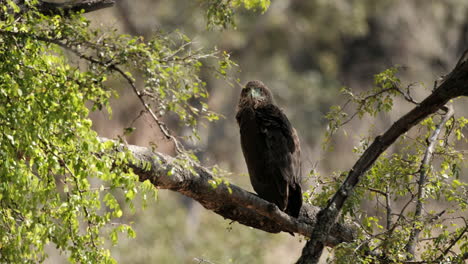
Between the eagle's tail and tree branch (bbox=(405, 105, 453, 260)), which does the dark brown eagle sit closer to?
the eagle's tail

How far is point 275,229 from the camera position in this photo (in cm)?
634

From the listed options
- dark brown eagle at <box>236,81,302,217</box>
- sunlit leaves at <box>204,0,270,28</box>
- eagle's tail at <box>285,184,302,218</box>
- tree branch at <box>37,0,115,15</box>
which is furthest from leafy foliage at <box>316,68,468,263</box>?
tree branch at <box>37,0,115,15</box>

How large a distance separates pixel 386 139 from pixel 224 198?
1.39 metres

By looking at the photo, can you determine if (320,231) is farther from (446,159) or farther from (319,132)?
(319,132)

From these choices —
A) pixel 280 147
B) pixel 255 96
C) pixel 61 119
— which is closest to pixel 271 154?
pixel 280 147

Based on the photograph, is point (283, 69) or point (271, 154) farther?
point (283, 69)

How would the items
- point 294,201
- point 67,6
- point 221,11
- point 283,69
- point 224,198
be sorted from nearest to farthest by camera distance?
point 67,6, point 224,198, point 294,201, point 221,11, point 283,69

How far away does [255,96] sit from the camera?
272 inches

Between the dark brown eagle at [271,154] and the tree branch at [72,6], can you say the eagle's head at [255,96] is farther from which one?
the tree branch at [72,6]

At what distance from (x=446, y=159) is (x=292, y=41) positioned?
71.1 ft

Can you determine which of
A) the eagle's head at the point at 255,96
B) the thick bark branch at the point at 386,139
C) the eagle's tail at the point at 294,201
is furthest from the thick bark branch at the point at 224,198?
the eagle's head at the point at 255,96

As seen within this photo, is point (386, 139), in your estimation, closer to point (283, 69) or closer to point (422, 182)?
point (422, 182)

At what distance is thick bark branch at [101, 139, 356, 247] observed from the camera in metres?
5.33

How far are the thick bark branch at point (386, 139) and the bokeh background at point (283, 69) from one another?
9.74 metres
